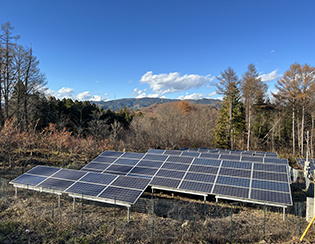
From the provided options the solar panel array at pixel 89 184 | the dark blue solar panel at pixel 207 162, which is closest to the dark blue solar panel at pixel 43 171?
the solar panel array at pixel 89 184

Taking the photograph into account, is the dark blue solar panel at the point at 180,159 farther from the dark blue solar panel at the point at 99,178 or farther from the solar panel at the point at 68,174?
the solar panel at the point at 68,174

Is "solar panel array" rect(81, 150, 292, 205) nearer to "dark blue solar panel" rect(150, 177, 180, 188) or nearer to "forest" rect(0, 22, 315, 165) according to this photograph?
"dark blue solar panel" rect(150, 177, 180, 188)

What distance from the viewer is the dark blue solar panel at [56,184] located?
1019cm

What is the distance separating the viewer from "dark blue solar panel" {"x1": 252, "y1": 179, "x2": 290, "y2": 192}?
32.7ft

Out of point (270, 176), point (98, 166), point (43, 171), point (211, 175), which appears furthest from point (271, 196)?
A: point (43, 171)

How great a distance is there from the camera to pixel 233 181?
10938mm

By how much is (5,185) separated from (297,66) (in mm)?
36003

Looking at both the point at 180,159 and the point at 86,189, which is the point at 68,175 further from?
the point at 180,159

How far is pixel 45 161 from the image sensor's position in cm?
1902

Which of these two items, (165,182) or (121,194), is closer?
(121,194)

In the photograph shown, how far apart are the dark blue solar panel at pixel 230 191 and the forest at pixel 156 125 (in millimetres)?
15265

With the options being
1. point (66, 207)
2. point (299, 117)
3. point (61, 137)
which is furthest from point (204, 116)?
point (66, 207)

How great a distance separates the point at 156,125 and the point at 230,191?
25272 millimetres

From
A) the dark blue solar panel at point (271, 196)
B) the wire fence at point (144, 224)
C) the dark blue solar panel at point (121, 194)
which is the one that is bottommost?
the wire fence at point (144, 224)
